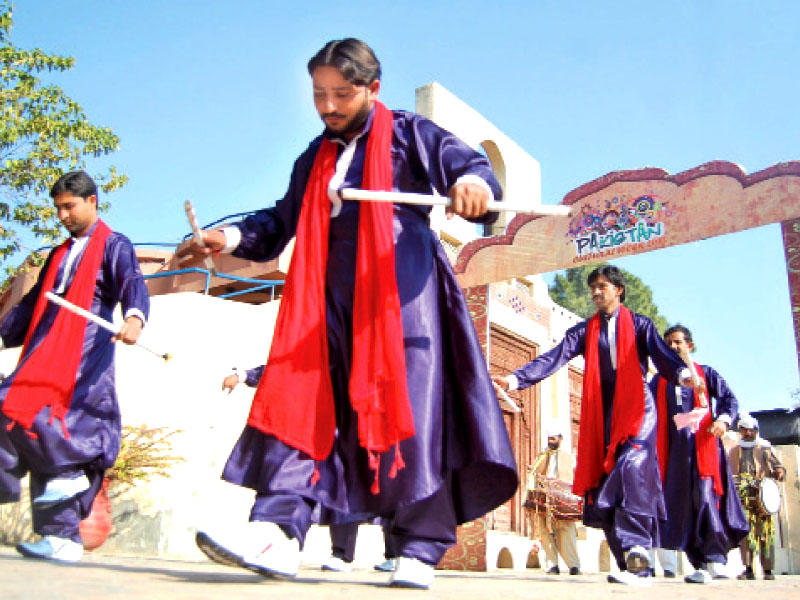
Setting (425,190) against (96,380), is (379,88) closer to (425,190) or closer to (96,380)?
(425,190)

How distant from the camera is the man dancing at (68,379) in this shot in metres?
3.85

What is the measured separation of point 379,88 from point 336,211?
19.2 inches

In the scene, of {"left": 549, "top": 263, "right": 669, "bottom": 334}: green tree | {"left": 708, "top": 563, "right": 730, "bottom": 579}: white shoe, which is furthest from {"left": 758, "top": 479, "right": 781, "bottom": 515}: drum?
{"left": 549, "top": 263, "right": 669, "bottom": 334}: green tree

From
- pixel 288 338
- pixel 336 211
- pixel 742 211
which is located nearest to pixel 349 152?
pixel 336 211

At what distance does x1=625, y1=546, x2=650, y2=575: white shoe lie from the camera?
4.84m

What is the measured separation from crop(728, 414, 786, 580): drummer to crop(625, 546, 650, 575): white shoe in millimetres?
5226

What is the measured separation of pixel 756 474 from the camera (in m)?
10.0

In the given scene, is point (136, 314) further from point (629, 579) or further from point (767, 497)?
point (767, 497)

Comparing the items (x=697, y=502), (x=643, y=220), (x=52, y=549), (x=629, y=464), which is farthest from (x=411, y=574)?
(x=643, y=220)

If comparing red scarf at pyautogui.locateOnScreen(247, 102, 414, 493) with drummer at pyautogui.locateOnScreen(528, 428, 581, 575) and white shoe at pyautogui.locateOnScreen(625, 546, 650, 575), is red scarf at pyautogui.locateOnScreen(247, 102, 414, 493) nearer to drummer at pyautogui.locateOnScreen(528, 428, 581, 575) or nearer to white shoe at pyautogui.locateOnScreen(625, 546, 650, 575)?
white shoe at pyautogui.locateOnScreen(625, 546, 650, 575)

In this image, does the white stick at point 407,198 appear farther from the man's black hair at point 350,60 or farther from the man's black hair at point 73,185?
the man's black hair at point 73,185

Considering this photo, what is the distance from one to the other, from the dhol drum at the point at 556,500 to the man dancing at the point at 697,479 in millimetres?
1806

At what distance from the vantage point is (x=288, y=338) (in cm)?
288

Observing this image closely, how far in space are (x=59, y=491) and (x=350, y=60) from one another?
2365 millimetres
